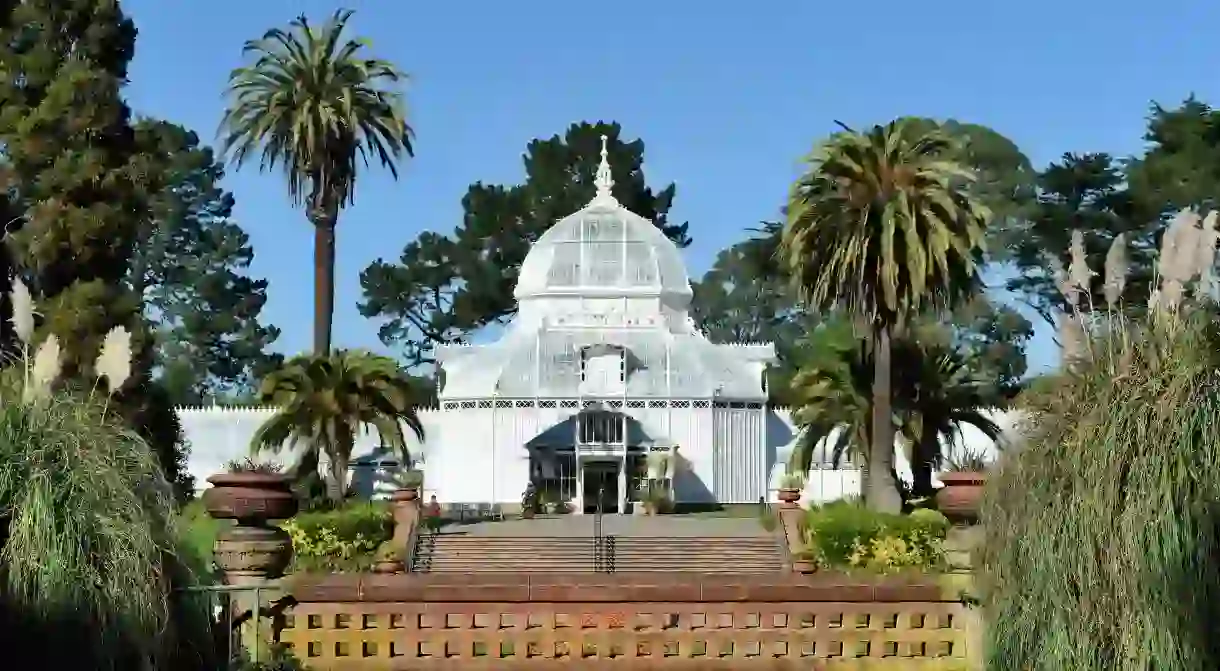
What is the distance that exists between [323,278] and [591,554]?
8.61 m

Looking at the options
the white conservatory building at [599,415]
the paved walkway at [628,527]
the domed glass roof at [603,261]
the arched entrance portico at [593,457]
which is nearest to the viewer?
the paved walkway at [628,527]

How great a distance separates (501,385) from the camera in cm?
4319

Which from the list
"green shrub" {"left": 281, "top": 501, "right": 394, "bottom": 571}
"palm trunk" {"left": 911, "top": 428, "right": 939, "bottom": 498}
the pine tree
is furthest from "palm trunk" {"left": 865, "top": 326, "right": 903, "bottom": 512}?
the pine tree

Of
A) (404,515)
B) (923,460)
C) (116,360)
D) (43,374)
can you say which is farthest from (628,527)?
(43,374)

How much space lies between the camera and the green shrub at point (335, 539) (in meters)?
24.4

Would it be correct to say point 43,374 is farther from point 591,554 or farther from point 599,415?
point 599,415

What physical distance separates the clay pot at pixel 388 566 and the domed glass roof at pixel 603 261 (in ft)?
75.9

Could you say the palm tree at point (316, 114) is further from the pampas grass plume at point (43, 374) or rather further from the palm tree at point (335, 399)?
the pampas grass plume at point (43, 374)

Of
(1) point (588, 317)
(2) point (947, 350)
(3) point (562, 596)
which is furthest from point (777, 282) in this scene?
(3) point (562, 596)

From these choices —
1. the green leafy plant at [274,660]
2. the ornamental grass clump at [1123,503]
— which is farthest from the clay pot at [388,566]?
the ornamental grass clump at [1123,503]

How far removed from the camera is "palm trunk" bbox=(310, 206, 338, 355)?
102ft

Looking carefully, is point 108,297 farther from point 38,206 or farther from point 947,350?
point 947,350

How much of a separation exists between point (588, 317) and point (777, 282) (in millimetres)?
19811

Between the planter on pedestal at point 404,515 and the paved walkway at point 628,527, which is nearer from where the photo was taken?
the planter on pedestal at point 404,515
